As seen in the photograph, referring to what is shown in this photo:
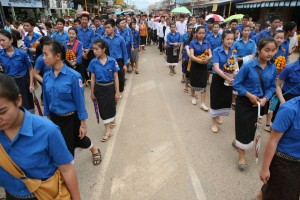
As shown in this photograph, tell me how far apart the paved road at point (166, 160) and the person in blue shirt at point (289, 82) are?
3.68ft

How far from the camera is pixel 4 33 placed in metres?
3.98

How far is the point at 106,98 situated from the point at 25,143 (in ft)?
9.91

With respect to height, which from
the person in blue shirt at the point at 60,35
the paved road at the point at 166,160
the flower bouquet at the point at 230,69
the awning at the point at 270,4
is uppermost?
the awning at the point at 270,4

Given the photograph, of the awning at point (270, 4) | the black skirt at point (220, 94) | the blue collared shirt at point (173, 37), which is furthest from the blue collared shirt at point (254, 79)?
the awning at point (270, 4)

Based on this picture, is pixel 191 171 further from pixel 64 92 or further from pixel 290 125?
pixel 64 92

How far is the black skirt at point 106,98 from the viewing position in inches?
174

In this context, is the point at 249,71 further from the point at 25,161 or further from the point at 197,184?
the point at 25,161

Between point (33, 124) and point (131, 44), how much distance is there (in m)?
7.64

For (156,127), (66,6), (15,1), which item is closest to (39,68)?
(156,127)

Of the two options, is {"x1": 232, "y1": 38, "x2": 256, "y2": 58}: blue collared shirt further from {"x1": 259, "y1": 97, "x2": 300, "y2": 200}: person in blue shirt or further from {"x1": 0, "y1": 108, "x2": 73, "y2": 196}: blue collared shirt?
{"x1": 0, "y1": 108, "x2": 73, "y2": 196}: blue collared shirt

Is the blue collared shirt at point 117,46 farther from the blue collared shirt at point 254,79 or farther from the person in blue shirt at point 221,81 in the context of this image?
the blue collared shirt at point 254,79

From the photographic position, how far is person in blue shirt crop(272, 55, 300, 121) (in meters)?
3.35

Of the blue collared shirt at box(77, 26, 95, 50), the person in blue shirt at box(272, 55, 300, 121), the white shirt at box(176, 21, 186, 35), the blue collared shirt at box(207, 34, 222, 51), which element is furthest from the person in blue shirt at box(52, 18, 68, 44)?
the white shirt at box(176, 21, 186, 35)

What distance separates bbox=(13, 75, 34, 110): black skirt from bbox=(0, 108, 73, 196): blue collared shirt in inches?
128
